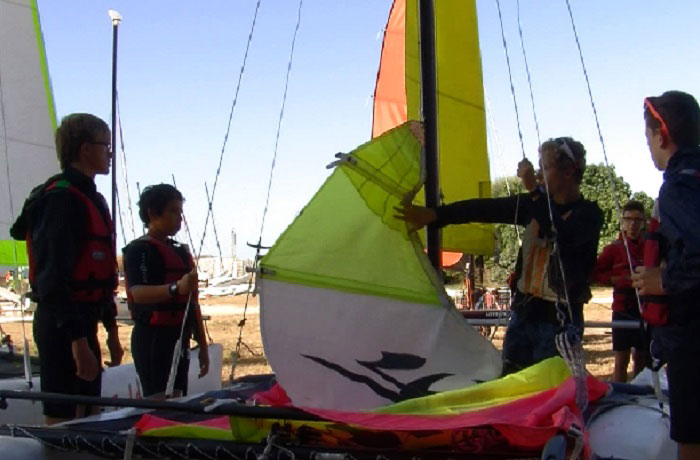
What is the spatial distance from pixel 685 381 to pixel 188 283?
247 cm

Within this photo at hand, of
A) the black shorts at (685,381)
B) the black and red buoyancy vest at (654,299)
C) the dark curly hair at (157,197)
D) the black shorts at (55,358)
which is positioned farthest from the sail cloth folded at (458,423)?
the dark curly hair at (157,197)

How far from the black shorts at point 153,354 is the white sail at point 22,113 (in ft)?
9.23

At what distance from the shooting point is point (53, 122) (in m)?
7.23

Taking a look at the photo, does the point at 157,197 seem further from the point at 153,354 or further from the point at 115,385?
the point at 115,385

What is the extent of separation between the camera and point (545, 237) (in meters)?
3.57

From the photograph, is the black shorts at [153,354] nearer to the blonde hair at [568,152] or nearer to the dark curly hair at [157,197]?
the dark curly hair at [157,197]

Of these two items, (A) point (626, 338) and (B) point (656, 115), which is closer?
(B) point (656, 115)

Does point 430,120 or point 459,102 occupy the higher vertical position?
point 459,102

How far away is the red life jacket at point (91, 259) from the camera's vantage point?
347cm

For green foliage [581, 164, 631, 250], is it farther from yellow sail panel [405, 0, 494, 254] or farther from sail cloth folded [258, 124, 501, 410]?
sail cloth folded [258, 124, 501, 410]

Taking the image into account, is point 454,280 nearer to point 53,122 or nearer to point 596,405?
point 53,122

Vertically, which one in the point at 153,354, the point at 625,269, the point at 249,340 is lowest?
the point at 249,340

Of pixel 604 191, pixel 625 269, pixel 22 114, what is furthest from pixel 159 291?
pixel 604 191

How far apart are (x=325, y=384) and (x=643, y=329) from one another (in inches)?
49.7
